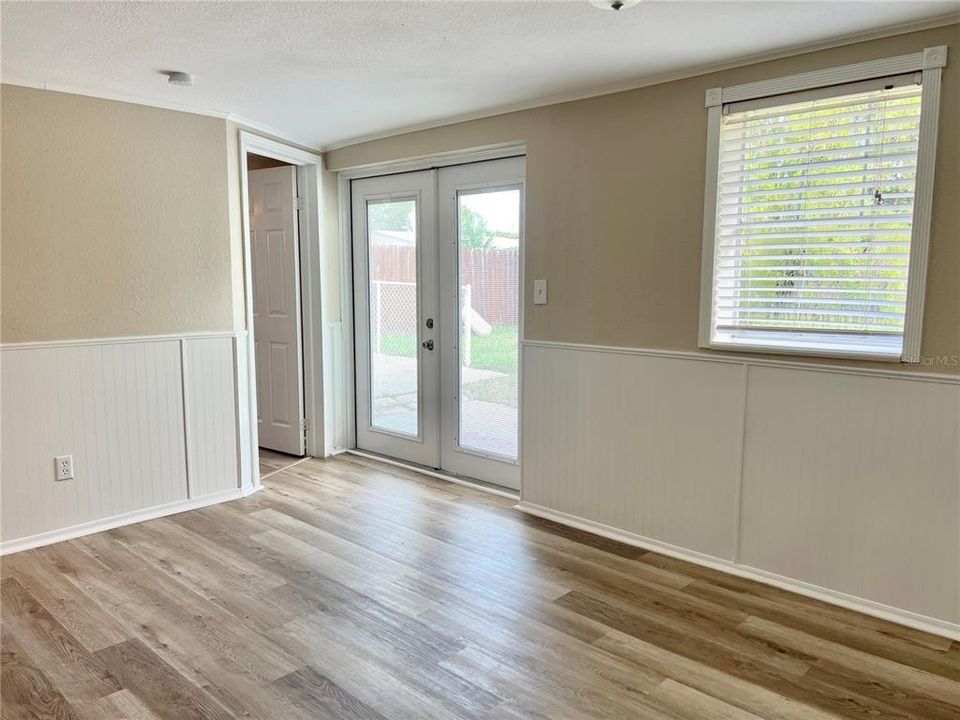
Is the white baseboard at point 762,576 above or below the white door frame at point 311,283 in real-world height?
below

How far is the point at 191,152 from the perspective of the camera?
141 inches

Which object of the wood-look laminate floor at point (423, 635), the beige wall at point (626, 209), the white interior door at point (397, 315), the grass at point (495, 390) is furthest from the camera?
the white interior door at point (397, 315)

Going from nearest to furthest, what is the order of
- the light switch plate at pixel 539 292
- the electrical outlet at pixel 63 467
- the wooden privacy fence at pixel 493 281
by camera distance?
the electrical outlet at pixel 63 467 < the light switch plate at pixel 539 292 < the wooden privacy fence at pixel 493 281

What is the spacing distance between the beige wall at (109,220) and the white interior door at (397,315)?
1069 millimetres

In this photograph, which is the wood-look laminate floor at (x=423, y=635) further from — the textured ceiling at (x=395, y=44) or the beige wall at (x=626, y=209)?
the textured ceiling at (x=395, y=44)

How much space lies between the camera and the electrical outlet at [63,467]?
3.21m

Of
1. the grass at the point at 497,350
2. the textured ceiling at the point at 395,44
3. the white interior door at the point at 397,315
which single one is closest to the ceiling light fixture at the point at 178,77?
the textured ceiling at the point at 395,44

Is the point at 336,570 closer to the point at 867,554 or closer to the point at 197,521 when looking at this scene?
the point at 197,521

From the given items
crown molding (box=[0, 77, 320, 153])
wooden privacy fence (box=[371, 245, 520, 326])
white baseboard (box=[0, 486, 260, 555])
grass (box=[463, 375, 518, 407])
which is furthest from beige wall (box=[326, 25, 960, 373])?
white baseboard (box=[0, 486, 260, 555])

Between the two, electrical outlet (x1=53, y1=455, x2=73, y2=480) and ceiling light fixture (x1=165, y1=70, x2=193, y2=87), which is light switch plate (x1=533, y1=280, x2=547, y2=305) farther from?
electrical outlet (x1=53, y1=455, x2=73, y2=480)

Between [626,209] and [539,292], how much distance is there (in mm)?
649

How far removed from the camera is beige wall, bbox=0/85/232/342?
3.03 m

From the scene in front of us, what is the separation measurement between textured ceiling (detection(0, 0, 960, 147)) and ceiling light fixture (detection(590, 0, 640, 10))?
0.08m

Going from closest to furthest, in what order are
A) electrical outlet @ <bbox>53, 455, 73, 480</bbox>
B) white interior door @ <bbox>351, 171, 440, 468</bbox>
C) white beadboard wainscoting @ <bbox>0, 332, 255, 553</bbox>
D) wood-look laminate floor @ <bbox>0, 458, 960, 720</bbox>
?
wood-look laminate floor @ <bbox>0, 458, 960, 720</bbox> → white beadboard wainscoting @ <bbox>0, 332, 255, 553</bbox> → electrical outlet @ <bbox>53, 455, 73, 480</bbox> → white interior door @ <bbox>351, 171, 440, 468</bbox>
